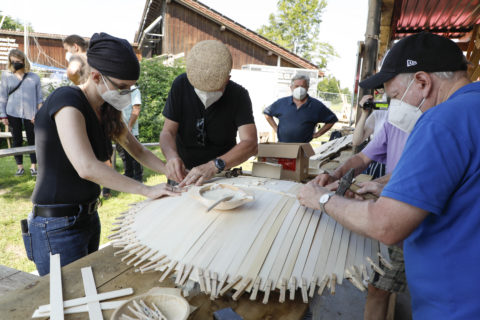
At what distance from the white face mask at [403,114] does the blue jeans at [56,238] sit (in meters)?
2.01

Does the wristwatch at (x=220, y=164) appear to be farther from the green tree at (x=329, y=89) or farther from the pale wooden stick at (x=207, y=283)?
the green tree at (x=329, y=89)

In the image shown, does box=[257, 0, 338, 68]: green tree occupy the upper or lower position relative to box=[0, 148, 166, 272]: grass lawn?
upper

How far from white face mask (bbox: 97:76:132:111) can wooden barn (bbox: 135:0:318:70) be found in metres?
16.7

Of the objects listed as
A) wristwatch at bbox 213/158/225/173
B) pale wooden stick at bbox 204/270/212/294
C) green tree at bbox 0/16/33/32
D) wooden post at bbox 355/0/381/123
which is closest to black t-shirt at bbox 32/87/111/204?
wristwatch at bbox 213/158/225/173

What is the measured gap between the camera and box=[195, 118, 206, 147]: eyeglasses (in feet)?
8.87

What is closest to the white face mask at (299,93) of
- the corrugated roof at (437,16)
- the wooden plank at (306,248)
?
the corrugated roof at (437,16)

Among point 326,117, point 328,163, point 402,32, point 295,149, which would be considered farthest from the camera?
point 402,32

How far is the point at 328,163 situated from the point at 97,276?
3125 millimetres

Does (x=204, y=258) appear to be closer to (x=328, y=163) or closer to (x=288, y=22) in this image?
(x=328, y=163)

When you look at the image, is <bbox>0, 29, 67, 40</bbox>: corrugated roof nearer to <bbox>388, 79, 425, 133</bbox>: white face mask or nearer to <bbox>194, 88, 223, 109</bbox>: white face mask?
<bbox>194, 88, 223, 109</bbox>: white face mask

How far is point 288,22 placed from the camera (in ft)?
121

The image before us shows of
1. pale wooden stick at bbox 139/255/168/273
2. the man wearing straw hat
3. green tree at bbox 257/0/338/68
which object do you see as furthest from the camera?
green tree at bbox 257/0/338/68

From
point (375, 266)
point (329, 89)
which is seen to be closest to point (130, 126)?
point (375, 266)

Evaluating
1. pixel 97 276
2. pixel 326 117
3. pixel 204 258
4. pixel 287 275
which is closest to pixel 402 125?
pixel 287 275
